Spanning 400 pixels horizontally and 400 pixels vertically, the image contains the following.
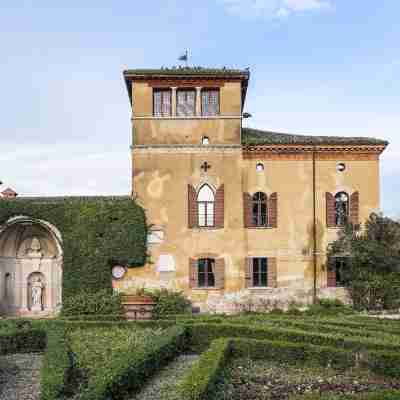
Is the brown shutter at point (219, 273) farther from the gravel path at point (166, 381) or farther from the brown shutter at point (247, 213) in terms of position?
the gravel path at point (166, 381)

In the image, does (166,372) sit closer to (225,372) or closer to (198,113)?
(225,372)

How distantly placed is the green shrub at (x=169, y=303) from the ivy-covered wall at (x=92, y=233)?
183cm

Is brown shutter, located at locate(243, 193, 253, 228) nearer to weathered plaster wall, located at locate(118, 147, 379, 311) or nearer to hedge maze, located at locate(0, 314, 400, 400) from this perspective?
weathered plaster wall, located at locate(118, 147, 379, 311)

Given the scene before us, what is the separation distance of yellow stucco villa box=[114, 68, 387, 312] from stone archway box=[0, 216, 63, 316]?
4.53m

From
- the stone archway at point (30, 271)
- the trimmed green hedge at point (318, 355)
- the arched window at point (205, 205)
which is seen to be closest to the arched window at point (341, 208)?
the arched window at point (205, 205)

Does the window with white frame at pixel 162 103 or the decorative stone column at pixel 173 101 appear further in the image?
the window with white frame at pixel 162 103

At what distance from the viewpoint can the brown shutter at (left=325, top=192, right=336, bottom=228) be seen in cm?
2862

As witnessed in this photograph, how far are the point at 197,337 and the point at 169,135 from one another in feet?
40.4

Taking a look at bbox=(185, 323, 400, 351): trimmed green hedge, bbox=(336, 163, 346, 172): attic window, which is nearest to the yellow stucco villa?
bbox=(336, 163, 346, 172): attic window

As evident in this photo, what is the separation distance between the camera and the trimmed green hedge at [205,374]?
11.3 metres

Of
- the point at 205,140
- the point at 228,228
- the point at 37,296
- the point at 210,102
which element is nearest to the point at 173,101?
the point at 210,102

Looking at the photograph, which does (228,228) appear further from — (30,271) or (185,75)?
(30,271)

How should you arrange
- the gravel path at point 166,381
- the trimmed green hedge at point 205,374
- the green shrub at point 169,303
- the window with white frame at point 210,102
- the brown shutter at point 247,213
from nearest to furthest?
the trimmed green hedge at point 205,374 < the gravel path at point 166,381 < the green shrub at point 169,303 < the brown shutter at point 247,213 < the window with white frame at point 210,102

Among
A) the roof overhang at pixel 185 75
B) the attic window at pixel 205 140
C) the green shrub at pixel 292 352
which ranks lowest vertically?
the green shrub at pixel 292 352
